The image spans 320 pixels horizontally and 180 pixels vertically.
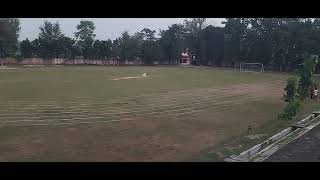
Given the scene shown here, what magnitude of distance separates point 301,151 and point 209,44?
161ft

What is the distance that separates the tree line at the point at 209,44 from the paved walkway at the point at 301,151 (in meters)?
36.4

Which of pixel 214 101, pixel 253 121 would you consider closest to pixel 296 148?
pixel 253 121

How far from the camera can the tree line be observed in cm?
4572

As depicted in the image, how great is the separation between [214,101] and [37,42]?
4252 cm

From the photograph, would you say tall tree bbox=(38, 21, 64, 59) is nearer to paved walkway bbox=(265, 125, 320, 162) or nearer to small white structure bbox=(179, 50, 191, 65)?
small white structure bbox=(179, 50, 191, 65)

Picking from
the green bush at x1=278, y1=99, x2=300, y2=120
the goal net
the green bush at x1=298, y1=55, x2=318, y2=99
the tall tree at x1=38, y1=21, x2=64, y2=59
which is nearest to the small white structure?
the goal net

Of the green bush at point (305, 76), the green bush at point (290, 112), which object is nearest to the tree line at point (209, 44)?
the green bush at point (305, 76)

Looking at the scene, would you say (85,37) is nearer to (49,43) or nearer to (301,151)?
(49,43)

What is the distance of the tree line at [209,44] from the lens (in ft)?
150

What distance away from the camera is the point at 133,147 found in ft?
29.3

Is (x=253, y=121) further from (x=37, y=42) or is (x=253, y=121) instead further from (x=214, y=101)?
(x=37, y=42)

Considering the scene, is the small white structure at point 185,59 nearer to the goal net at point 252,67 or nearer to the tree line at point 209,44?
the tree line at point 209,44

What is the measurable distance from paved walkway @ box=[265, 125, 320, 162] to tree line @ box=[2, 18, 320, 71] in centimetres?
3636

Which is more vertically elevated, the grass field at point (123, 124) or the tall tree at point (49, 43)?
the tall tree at point (49, 43)
